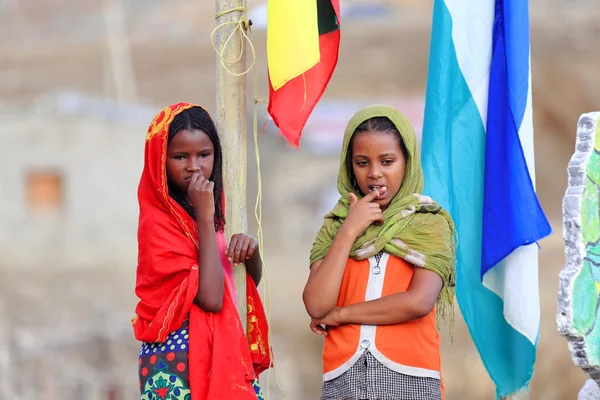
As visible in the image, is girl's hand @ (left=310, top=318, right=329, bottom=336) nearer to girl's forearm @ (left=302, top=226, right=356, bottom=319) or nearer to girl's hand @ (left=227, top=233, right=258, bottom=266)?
girl's forearm @ (left=302, top=226, right=356, bottom=319)

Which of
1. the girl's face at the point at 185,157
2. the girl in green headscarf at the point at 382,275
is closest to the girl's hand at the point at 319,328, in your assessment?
the girl in green headscarf at the point at 382,275

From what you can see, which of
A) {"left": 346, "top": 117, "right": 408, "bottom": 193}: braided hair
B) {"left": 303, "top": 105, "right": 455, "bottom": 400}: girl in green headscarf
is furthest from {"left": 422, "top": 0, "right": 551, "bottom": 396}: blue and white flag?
{"left": 346, "top": 117, "right": 408, "bottom": 193}: braided hair

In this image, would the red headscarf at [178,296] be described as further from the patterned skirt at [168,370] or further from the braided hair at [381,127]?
the braided hair at [381,127]

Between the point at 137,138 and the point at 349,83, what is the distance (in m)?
9.22

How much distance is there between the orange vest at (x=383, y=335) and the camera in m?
2.89

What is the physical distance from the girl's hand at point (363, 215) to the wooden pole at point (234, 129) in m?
0.53

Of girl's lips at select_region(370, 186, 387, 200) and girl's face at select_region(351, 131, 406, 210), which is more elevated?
girl's face at select_region(351, 131, 406, 210)

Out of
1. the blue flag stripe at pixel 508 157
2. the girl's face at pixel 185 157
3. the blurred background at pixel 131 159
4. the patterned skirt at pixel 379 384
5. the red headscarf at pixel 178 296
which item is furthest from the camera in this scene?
the blurred background at pixel 131 159

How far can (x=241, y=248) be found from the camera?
324 cm

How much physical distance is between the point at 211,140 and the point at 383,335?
0.93 metres

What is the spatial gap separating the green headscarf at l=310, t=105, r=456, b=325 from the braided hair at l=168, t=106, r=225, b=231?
43cm

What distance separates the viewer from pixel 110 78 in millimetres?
27844

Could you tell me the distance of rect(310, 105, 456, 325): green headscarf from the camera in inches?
116

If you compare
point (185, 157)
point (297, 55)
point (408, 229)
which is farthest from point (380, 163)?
point (185, 157)
